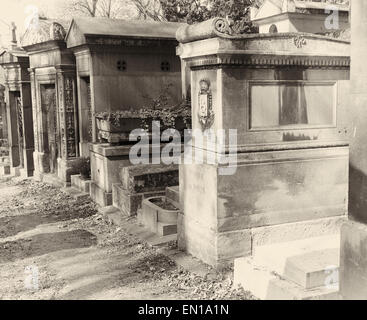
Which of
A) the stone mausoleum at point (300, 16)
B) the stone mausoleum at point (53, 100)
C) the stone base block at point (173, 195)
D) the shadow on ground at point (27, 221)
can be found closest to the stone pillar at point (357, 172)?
the stone base block at point (173, 195)

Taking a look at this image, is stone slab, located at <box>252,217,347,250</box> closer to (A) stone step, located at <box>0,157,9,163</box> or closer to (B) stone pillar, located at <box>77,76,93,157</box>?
(B) stone pillar, located at <box>77,76,93,157</box>

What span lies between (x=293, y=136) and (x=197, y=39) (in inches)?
62.1

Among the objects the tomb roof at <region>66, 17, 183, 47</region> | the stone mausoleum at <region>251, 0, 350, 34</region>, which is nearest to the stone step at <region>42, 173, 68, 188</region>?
the tomb roof at <region>66, 17, 183, 47</region>

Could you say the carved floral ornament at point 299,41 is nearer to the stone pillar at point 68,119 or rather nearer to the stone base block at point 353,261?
the stone base block at point 353,261

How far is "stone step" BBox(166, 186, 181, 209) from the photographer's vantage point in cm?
744

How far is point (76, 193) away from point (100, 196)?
133 cm

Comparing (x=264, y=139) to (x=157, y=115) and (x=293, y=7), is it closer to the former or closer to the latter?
(x=157, y=115)

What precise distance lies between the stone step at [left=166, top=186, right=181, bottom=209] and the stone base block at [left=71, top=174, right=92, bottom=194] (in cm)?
292

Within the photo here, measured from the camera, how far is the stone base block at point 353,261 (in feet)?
11.5

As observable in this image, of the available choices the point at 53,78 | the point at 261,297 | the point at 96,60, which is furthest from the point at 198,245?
the point at 53,78

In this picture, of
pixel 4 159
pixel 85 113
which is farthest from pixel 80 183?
pixel 4 159
